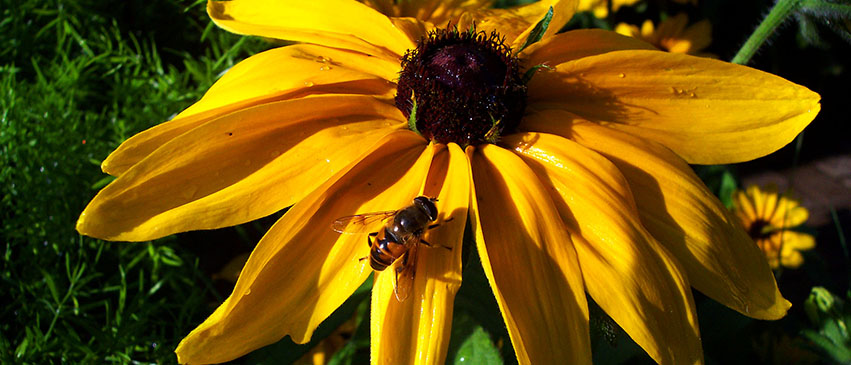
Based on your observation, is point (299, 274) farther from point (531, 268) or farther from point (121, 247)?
point (121, 247)

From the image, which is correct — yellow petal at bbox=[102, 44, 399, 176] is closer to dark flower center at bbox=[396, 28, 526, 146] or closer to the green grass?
dark flower center at bbox=[396, 28, 526, 146]

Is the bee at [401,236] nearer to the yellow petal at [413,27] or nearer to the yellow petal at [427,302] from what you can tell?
the yellow petal at [427,302]

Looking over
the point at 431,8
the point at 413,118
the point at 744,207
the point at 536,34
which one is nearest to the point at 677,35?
the point at 744,207

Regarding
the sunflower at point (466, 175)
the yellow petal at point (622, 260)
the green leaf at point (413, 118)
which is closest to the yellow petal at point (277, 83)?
the sunflower at point (466, 175)

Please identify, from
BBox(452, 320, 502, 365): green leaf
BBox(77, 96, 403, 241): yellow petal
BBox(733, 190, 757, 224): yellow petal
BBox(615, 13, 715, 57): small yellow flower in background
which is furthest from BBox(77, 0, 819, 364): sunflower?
BBox(615, 13, 715, 57): small yellow flower in background

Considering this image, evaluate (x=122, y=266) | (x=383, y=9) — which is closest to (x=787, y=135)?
(x=383, y=9)

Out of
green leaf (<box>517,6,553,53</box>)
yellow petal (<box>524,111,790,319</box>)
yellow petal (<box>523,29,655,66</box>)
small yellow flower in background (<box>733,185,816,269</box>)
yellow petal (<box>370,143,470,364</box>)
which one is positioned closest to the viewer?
yellow petal (<box>370,143,470,364</box>)

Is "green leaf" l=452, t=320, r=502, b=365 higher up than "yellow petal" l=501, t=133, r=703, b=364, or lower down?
lower down
